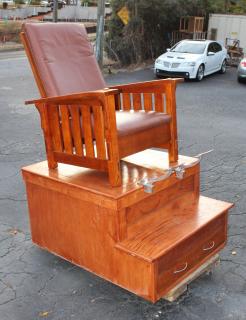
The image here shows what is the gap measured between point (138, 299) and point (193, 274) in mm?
411

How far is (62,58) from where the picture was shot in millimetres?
3318

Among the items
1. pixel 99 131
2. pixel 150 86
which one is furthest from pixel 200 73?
pixel 99 131

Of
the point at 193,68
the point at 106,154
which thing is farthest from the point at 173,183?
the point at 193,68

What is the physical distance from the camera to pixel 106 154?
9.11ft

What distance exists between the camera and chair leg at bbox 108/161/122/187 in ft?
8.88

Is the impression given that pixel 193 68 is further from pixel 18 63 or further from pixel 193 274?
pixel 193 274

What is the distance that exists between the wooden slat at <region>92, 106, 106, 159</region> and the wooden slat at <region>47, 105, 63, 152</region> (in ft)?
1.21

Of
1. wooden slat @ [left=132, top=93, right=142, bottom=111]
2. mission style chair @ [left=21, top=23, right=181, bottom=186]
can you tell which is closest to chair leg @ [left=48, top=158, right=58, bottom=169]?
mission style chair @ [left=21, top=23, right=181, bottom=186]

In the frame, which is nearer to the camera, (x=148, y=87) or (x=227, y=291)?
(x=227, y=291)

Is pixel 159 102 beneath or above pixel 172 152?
above

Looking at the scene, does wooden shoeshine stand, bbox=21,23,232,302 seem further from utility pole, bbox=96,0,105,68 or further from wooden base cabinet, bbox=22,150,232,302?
utility pole, bbox=96,0,105,68

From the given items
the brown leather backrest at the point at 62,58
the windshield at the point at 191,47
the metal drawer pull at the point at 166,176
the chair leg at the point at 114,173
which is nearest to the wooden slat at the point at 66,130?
the brown leather backrest at the point at 62,58

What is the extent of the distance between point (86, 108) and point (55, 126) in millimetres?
341

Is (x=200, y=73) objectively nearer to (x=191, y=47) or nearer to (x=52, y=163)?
(x=191, y=47)
